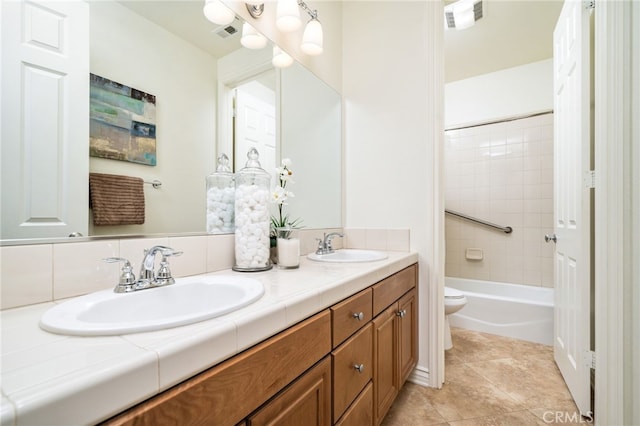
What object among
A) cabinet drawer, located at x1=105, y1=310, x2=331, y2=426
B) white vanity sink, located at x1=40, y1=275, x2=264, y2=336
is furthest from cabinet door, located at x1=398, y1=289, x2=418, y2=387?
white vanity sink, located at x1=40, y1=275, x2=264, y2=336

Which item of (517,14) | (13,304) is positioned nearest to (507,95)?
(517,14)

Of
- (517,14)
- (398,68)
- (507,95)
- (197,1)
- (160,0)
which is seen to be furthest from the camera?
(507,95)

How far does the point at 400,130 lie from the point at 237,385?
1.63 m

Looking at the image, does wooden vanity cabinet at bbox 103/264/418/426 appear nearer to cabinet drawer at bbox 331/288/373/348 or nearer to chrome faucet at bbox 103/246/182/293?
cabinet drawer at bbox 331/288/373/348

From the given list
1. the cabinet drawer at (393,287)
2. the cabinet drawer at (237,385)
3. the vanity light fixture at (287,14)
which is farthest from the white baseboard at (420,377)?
the vanity light fixture at (287,14)

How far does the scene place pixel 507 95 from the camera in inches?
116

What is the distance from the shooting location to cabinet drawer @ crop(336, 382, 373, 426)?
911 mm

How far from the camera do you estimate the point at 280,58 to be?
4.92 ft

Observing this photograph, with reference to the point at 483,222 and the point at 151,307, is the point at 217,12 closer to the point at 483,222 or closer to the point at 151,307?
the point at 151,307

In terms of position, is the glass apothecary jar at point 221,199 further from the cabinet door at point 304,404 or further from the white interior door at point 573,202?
the white interior door at point 573,202

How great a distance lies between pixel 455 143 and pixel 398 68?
1.85 metres

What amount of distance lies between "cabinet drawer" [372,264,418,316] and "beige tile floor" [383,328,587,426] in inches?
23.5

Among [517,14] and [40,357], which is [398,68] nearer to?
[517,14]

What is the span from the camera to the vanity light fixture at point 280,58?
1.46 m
